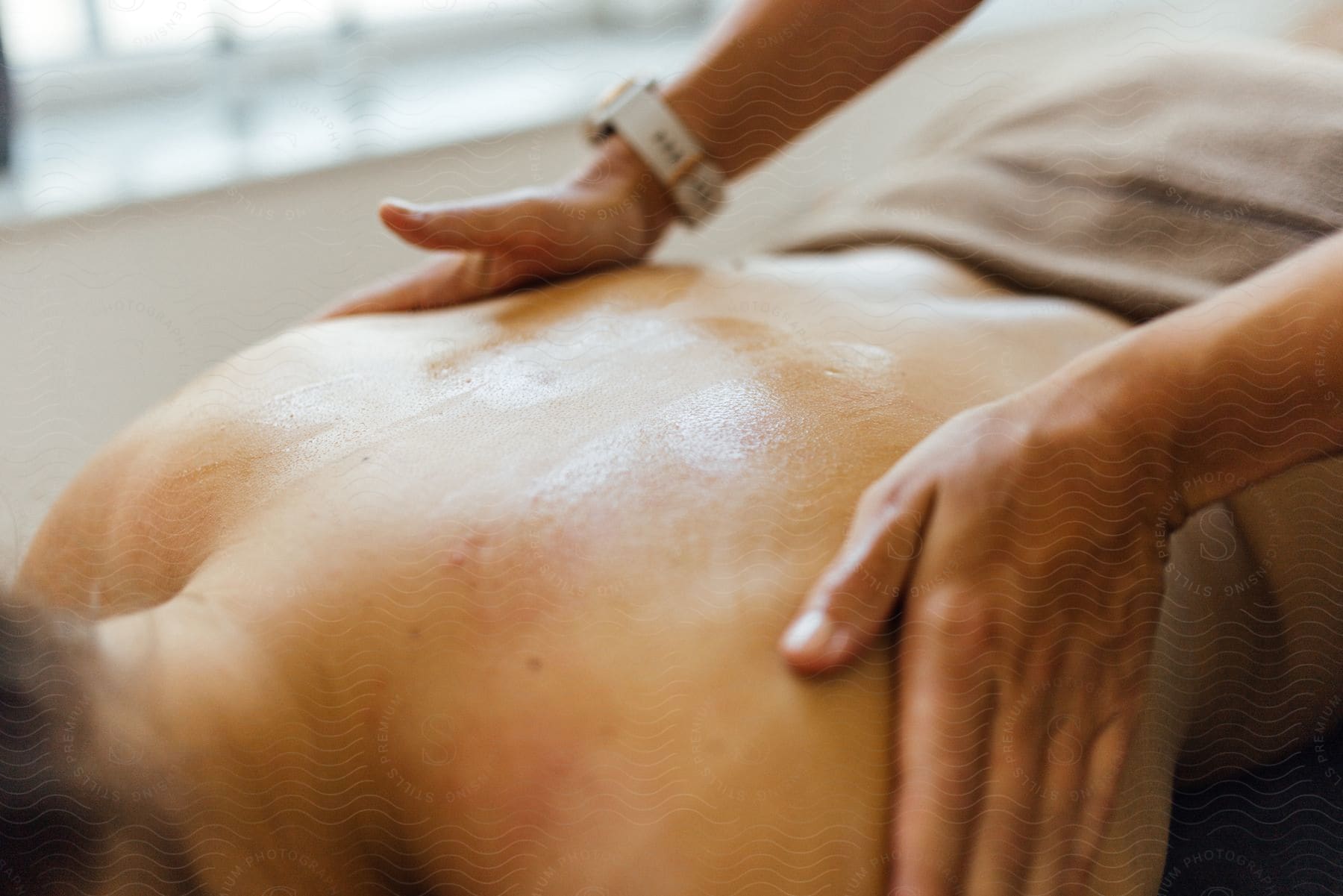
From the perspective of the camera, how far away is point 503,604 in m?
0.51

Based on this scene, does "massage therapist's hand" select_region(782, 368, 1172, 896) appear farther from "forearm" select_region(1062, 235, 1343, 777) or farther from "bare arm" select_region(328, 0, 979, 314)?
"bare arm" select_region(328, 0, 979, 314)

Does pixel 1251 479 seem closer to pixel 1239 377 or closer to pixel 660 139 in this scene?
pixel 1239 377

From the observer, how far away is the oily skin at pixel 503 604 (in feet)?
1.53

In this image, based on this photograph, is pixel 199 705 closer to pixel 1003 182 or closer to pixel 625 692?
pixel 625 692

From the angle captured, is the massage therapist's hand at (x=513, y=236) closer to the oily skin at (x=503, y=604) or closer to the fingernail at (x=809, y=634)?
the oily skin at (x=503, y=604)

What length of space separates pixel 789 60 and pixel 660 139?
0.39 ft

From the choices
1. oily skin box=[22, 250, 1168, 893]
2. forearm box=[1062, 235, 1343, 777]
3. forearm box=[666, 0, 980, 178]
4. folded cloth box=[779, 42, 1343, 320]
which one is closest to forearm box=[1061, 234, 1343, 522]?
forearm box=[1062, 235, 1343, 777]

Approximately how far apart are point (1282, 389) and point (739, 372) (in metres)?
0.28

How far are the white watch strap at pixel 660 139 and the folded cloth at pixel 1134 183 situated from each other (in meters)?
0.16

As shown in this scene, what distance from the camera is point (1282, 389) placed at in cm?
56

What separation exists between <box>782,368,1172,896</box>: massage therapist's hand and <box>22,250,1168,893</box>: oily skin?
2 centimetres

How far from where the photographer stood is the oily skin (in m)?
0.47

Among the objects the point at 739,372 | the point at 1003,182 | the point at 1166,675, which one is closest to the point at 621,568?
the point at 739,372

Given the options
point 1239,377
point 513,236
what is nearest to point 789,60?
point 513,236
